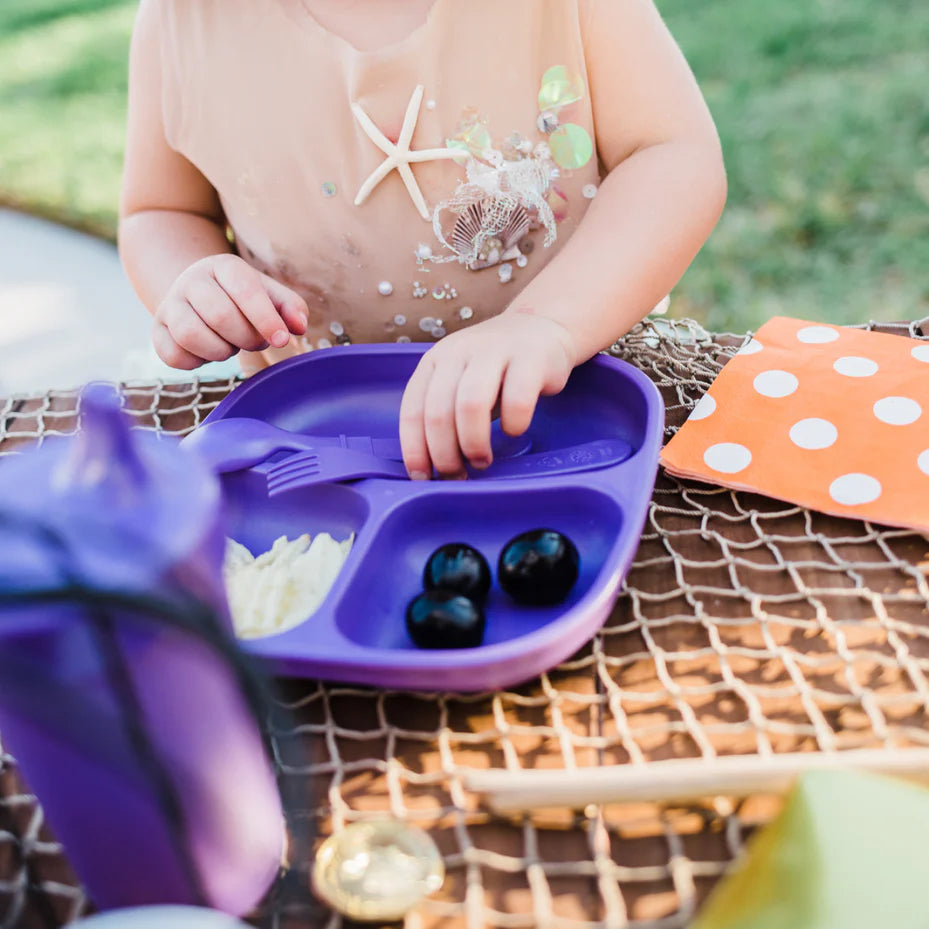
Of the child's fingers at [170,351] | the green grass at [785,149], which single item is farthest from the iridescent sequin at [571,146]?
the green grass at [785,149]

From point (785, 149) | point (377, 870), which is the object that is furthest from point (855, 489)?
point (785, 149)

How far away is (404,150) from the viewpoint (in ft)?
2.01

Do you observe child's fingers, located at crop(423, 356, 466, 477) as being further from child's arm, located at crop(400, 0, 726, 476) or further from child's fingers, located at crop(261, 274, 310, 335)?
child's fingers, located at crop(261, 274, 310, 335)

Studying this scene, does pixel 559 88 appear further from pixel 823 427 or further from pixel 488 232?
pixel 823 427

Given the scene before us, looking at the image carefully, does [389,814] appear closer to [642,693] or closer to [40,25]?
[642,693]

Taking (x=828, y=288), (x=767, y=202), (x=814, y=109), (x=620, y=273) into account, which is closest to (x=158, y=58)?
(x=620, y=273)

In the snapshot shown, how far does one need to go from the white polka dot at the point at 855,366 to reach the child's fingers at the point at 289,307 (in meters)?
0.32

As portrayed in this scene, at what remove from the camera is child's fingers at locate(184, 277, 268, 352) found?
0.54 m

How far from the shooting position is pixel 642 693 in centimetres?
36

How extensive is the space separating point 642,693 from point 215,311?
0.33 m

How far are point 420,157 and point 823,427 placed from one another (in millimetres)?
313

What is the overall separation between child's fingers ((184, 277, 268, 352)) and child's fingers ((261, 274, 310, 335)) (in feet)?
0.06

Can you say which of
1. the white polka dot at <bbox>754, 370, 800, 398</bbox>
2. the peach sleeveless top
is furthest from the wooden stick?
the peach sleeveless top

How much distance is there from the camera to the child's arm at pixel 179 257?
54cm
